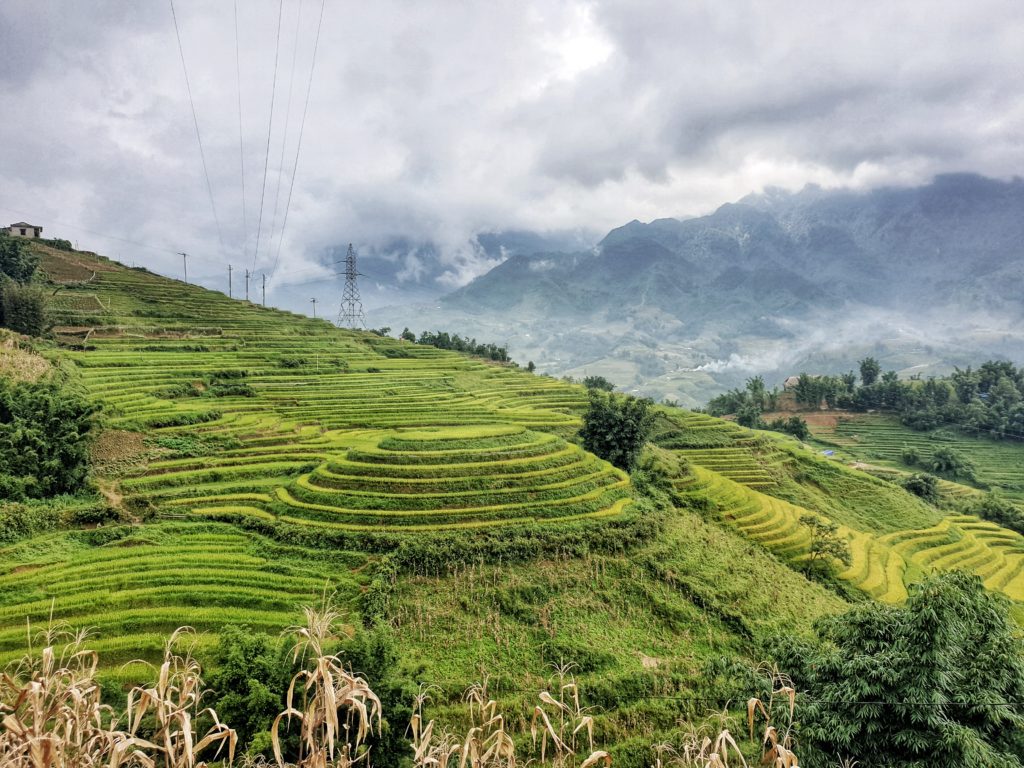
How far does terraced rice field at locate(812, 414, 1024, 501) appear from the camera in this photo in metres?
74.2

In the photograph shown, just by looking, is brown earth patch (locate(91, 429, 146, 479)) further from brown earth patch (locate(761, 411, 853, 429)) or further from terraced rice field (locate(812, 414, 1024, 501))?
brown earth patch (locate(761, 411, 853, 429))

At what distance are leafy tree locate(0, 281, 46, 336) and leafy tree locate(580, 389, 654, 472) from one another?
54.8 metres

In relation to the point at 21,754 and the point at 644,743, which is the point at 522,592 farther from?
the point at 21,754

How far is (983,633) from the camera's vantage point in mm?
12328

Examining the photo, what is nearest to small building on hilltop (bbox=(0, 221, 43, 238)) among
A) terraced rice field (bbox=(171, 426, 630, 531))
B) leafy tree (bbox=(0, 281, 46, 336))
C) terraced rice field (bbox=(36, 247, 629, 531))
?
terraced rice field (bbox=(36, 247, 629, 531))

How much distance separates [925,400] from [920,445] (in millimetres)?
17560

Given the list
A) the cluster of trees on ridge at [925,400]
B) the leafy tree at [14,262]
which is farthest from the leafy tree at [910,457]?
the leafy tree at [14,262]

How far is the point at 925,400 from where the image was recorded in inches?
3757

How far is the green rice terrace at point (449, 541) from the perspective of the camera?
21031 millimetres

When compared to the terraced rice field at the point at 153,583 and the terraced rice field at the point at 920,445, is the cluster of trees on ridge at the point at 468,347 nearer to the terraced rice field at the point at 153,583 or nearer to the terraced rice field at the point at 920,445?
the terraced rice field at the point at 920,445

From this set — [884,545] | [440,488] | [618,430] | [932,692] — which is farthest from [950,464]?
[932,692]

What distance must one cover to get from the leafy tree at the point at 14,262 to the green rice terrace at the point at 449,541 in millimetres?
19184

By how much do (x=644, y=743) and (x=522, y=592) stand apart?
801 cm

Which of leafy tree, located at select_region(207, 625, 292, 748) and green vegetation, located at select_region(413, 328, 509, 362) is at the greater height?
green vegetation, located at select_region(413, 328, 509, 362)
